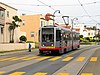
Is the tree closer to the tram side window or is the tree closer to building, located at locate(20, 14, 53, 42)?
building, located at locate(20, 14, 53, 42)

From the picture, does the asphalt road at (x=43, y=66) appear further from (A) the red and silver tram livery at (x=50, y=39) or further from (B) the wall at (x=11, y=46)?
(B) the wall at (x=11, y=46)

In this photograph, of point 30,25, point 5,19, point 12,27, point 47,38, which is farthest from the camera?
point 30,25

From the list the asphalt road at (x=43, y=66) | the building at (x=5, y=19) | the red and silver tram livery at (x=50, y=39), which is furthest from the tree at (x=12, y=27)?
the asphalt road at (x=43, y=66)

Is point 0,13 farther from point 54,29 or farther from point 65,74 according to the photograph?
point 65,74

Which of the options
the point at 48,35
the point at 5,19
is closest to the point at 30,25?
the point at 5,19

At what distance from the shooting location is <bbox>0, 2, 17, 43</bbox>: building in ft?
193

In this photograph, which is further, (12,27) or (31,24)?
(31,24)

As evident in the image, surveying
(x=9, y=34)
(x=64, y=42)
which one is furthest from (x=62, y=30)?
(x=9, y=34)

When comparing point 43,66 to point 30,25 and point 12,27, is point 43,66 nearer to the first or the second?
point 12,27

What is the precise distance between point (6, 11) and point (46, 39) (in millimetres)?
31818

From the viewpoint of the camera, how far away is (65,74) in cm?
1616

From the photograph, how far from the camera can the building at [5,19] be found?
193 ft

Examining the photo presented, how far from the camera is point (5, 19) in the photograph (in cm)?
6222

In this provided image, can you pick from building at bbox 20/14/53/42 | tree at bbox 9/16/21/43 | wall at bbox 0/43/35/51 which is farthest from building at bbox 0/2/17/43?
building at bbox 20/14/53/42
